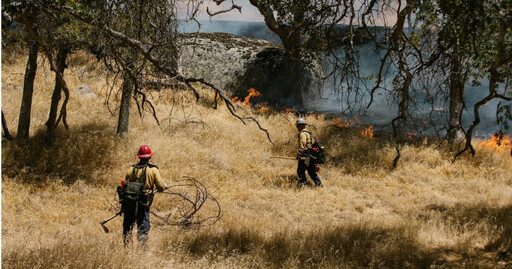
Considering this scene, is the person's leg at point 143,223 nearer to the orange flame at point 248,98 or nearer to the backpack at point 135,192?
the backpack at point 135,192

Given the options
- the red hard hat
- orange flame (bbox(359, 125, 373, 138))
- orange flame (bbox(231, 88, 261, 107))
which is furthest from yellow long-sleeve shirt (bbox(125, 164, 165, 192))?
orange flame (bbox(231, 88, 261, 107))

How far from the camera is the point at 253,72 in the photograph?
61.4ft

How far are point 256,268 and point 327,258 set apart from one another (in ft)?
3.76

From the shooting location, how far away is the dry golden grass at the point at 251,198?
18.7 ft

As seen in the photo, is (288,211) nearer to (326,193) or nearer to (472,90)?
(326,193)

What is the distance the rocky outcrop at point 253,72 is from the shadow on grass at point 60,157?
25.4ft

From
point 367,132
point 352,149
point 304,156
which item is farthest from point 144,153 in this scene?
point 367,132

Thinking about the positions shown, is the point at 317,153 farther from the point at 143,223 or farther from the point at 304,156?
the point at 143,223

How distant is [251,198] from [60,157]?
523cm

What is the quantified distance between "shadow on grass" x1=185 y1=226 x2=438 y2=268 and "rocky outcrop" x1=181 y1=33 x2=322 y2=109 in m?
11.7

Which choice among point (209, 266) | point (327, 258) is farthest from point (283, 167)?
point (209, 266)

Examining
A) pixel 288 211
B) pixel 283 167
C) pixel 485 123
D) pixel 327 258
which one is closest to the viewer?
pixel 327 258

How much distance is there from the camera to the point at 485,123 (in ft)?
58.9

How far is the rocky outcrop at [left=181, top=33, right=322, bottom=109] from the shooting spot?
1841 centimetres
